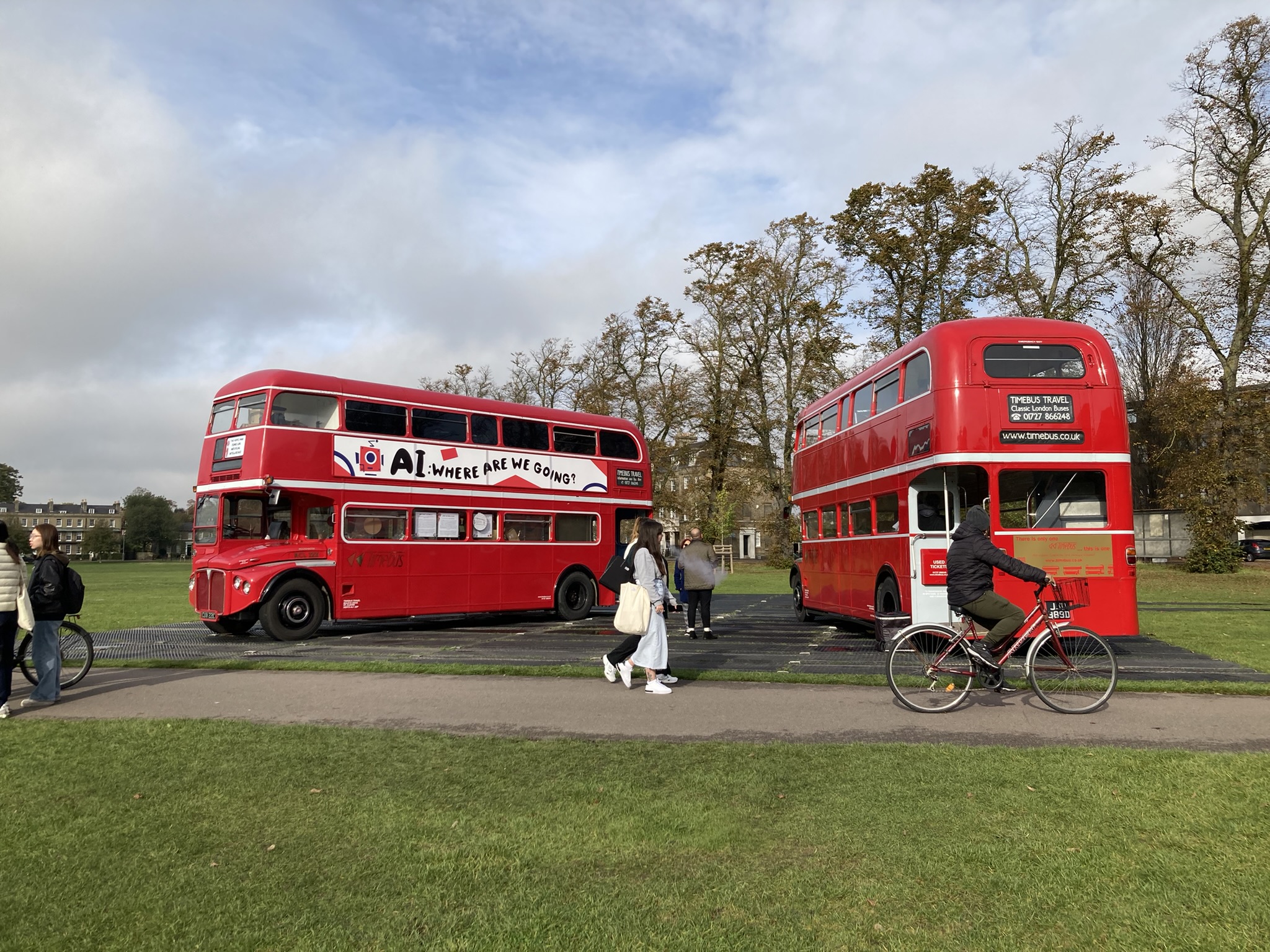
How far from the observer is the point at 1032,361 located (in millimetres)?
11461

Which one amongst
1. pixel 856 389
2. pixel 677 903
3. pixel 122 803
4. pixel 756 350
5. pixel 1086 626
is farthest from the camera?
pixel 756 350

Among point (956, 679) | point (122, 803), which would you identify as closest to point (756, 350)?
point (956, 679)

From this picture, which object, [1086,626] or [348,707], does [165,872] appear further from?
[1086,626]

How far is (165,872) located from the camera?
4.24 meters

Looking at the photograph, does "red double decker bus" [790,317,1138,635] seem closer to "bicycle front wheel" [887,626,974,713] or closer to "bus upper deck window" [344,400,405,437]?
"bicycle front wheel" [887,626,974,713]

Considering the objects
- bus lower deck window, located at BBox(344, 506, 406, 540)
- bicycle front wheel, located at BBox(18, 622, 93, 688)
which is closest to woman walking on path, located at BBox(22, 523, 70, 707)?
bicycle front wheel, located at BBox(18, 622, 93, 688)

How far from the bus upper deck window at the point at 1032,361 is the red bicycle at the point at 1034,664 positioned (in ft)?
13.4

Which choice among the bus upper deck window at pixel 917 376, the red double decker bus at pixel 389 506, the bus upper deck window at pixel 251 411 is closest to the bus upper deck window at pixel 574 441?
the red double decker bus at pixel 389 506

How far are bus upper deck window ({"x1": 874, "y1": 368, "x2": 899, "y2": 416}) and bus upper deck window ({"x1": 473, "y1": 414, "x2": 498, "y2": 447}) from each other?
787 cm

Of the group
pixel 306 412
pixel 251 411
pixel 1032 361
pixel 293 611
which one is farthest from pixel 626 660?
pixel 251 411

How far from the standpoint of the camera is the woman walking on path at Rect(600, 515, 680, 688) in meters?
9.73

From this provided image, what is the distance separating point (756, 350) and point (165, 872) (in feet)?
142

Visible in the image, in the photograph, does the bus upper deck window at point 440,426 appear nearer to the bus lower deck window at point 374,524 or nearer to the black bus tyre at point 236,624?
the bus lower deck window at point 374,524

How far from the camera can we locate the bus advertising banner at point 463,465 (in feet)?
A: 54.3
